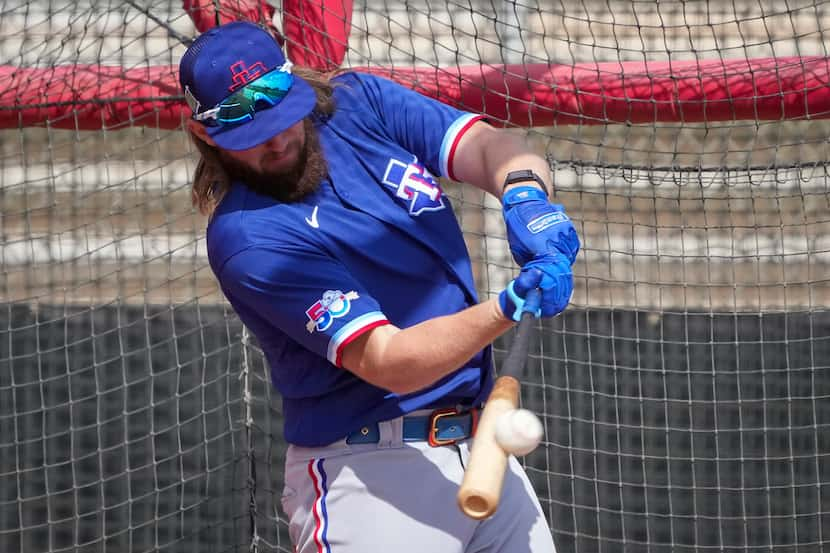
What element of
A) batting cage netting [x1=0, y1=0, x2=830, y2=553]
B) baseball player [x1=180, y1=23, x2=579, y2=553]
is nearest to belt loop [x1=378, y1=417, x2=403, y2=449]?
baseball player [x1=180, y1=23, x2=579, y2=553]

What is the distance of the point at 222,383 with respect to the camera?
4.24m

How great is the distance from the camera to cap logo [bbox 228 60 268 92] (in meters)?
1.81

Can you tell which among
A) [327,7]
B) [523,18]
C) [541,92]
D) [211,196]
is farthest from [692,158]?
[211,196]

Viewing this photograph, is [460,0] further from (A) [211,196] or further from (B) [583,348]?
(A) [211,196]

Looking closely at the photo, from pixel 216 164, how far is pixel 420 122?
0.40 metres

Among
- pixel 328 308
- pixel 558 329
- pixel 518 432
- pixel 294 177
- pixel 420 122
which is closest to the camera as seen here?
pixel 518 432

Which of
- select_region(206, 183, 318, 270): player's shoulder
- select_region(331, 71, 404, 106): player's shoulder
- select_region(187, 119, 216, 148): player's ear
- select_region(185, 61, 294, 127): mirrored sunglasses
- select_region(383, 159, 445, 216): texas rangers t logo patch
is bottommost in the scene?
select_region(206, 183, 318, 270): player's shoulder

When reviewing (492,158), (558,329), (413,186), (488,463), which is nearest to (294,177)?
(413,186)

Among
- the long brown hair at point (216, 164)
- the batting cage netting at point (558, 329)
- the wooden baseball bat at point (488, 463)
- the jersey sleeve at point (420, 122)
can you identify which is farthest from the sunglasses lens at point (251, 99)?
the batting cage netting at point (558, 329)

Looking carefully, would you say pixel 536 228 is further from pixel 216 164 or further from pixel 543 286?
pixel 216 164

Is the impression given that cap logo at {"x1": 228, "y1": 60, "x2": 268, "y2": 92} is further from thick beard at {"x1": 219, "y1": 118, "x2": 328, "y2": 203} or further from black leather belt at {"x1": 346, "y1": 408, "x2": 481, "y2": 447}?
black leather belt at {"x1": 346, "y1": 408, "x2": 481, "y2": 447}

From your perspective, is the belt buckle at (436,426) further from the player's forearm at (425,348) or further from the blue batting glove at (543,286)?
the blue batting glove at (543,286)

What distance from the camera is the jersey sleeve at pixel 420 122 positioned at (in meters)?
Result: 1.92

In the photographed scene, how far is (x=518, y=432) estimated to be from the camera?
141 cm
